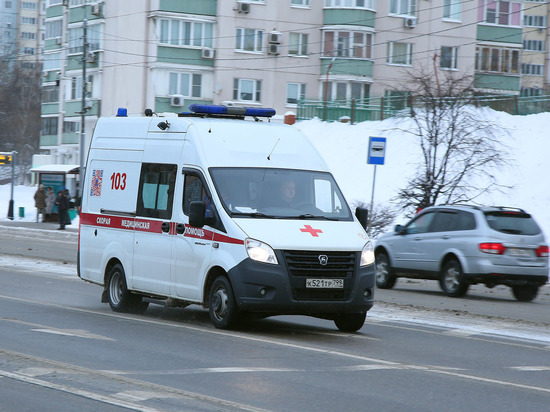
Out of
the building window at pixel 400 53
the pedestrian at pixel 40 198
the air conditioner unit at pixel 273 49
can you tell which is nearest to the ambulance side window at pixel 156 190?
the pedestrian at pixel 40 198

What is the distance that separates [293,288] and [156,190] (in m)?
2.76

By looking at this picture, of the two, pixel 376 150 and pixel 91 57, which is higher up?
pixel 91 57

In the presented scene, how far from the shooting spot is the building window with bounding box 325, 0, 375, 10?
6100 cm

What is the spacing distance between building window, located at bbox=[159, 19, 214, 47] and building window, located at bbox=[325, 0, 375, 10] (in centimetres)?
754

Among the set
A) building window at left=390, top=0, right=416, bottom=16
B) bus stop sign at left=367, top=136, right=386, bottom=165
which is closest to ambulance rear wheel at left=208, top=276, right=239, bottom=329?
bus stop sign at left=367, top=136, right=386, bottom=165

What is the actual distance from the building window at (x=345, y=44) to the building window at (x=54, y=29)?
74.2 feet

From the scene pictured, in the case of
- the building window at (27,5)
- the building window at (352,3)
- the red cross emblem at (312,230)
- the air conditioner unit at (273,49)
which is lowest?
the red cross emblem at (312,230)

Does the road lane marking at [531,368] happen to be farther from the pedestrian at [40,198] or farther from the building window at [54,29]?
the building window at [54,29]

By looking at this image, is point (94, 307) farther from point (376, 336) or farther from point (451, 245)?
point (451, 245)

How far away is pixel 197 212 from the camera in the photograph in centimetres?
1171

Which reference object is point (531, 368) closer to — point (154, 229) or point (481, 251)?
point (154, 229)

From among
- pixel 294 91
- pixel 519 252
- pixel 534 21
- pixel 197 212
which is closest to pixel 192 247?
pixel 197 212

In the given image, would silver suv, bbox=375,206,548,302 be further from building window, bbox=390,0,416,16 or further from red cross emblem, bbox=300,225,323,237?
building window, bbox=390,0,416,16

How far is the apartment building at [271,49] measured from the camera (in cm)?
5916
